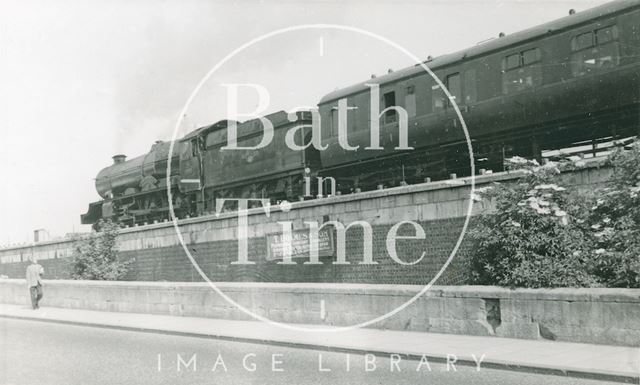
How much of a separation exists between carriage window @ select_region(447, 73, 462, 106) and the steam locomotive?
0.08 feet

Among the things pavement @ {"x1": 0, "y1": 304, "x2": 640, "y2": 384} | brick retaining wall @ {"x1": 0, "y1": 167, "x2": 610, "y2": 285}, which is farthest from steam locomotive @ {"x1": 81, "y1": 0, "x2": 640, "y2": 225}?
pavement @ {"x1": 0, "y1": 304, "x2": 640, "y2": 384}

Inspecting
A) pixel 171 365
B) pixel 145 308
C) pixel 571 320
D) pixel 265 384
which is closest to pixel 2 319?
pixel 145 308

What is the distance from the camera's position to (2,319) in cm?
1802

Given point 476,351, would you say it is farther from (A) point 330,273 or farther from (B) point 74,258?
(B) point 74,258

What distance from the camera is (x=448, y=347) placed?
9.02m

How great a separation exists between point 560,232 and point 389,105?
753 centimetres

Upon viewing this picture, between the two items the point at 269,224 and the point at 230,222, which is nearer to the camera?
the point at 269,224

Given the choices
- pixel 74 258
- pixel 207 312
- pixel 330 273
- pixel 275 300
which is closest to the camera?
pixel 275 300

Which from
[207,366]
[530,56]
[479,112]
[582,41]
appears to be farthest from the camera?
[479,112]

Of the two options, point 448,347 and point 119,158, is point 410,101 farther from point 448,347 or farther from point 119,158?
point 119,158

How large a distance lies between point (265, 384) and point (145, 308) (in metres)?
9.74

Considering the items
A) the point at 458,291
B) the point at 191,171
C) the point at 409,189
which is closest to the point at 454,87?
the point at 409,189

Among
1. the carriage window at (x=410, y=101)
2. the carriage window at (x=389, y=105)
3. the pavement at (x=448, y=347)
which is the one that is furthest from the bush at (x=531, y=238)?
the carriage window at (x=389, y=105)

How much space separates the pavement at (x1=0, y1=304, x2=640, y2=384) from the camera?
7.30 m
